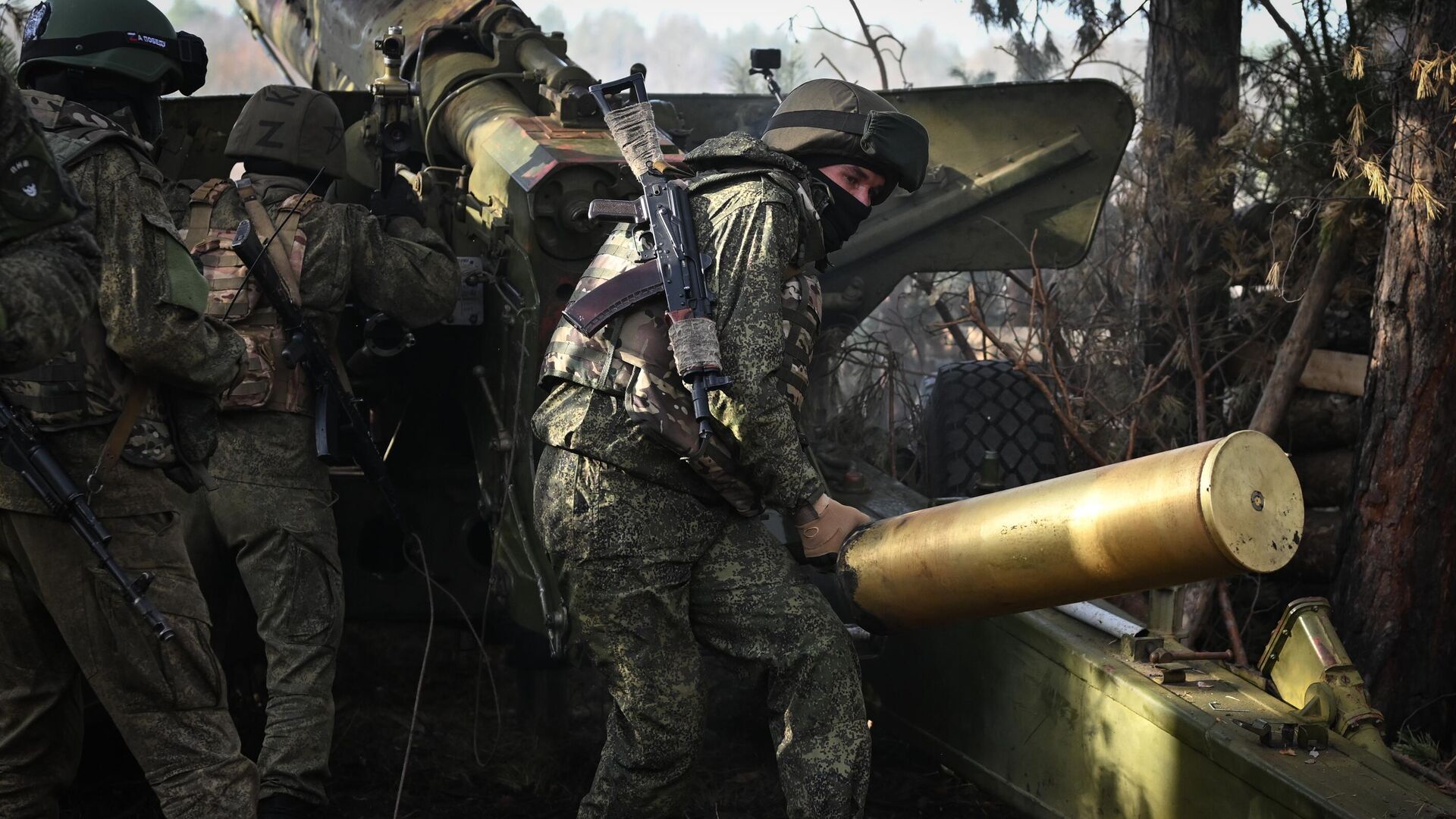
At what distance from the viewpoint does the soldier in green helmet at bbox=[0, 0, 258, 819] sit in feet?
9.56

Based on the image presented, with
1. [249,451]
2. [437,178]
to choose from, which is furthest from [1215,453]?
[437,178]

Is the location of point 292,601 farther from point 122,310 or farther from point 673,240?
point 673,240

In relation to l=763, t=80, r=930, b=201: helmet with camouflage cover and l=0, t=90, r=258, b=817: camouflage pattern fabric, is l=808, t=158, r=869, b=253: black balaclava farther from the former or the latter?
l=0, t=90, r=258, b=817: camouflage pattern fabric

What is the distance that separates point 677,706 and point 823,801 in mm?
374

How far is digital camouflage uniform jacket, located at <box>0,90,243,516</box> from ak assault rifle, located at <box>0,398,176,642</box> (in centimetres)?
6

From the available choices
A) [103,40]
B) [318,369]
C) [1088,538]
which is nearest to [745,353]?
[1088,538]

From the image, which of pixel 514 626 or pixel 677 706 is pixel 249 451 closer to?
pixel 514 626

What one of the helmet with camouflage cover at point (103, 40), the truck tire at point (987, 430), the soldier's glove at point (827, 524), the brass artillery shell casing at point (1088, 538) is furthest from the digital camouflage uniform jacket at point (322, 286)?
the truck tire at point (987, 430)

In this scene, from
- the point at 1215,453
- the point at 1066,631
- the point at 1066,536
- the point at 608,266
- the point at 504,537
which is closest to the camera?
the point at 1215,453

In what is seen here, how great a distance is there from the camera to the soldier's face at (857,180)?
3477 mm

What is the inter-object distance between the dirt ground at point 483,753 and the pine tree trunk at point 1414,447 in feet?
4.35

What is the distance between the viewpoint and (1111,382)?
6.14 m

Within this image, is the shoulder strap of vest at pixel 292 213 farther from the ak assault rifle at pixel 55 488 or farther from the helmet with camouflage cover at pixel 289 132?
the ak assault rifle at pixel 55 488

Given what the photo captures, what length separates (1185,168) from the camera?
5957 millimetres
